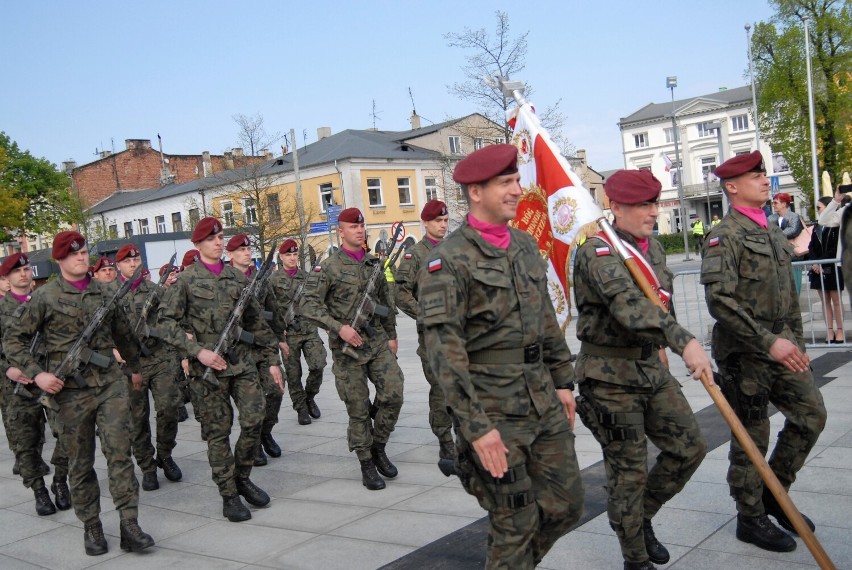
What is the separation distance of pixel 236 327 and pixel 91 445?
1.38 metres

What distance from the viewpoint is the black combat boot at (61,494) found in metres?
7.27

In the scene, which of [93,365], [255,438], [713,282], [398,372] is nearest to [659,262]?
[713,282]

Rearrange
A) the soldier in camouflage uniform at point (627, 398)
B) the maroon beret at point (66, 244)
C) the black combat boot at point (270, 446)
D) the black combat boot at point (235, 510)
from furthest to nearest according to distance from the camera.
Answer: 1. the black combat boot at point (270, 446)
2. the black combat boot at point (235, 510)
3. the maroon beret at point (66, 244)
4. the soldier in camouflage uniform at point (627, 398)

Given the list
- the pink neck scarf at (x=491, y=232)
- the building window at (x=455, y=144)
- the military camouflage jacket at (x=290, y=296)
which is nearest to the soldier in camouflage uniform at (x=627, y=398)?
→ the pink neck scarf at (x=491, y=232)

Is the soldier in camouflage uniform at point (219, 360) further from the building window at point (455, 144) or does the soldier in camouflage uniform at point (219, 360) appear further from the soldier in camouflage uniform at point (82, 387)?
the building window at point (455, 144)

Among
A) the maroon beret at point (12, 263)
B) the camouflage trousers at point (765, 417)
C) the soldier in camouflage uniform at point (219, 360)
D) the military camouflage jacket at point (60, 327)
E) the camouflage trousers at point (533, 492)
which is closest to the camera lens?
the camouflage trousers at point (533, 492)

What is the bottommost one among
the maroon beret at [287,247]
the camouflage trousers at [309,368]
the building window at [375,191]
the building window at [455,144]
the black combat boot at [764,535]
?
the black combat boot at [764,535]

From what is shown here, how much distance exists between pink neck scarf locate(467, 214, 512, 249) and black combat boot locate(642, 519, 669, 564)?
189 cm

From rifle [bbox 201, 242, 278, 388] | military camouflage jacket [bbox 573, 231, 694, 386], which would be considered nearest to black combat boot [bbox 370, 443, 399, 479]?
rifle [bbox 201, 242, 278, 388]

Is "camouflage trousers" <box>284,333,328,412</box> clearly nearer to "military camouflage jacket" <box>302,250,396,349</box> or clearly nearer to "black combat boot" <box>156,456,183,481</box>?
"black combat boot" <box>156,456,183,481</box>

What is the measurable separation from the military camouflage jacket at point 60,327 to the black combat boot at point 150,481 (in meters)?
1.82

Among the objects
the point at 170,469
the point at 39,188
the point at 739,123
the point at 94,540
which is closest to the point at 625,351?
the point at 94,540

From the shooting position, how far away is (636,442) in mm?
4223

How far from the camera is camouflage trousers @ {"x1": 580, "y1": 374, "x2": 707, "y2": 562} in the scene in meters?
4.23
